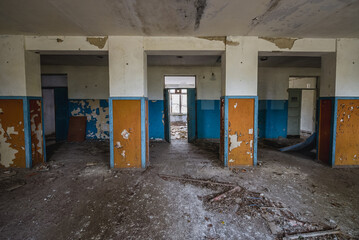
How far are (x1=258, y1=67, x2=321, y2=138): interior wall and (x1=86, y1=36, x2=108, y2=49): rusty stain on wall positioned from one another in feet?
17.6

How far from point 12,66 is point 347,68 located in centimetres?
671

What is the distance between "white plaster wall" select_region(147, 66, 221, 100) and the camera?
6422 mm

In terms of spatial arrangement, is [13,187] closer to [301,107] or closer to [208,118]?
[208,118]

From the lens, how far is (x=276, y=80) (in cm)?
670

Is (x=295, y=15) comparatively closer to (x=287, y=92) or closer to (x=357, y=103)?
(x=357, y=103)

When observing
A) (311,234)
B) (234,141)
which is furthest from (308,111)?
(311,234)

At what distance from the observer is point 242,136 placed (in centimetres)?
376

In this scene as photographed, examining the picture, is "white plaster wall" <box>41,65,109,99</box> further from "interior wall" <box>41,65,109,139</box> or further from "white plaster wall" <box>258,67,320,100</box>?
"white plaster wall" <box>258,67,320,100</box>

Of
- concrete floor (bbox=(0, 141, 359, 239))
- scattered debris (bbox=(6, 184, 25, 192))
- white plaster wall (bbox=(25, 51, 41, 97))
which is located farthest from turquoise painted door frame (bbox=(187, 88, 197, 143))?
scattered debris (bbox=(6, 184, 25, 192))

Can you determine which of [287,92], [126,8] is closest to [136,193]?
[126,8]

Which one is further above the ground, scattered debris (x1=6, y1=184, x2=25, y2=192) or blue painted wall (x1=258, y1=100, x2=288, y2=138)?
blue painted wall (x1=258, y1=100, x2=288, y2=138)

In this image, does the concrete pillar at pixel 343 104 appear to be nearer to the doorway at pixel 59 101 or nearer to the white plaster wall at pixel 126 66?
the white plaster wall at pixel 126 66

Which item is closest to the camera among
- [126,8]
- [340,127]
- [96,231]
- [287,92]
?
[96,231]

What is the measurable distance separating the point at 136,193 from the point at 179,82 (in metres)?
10.8
